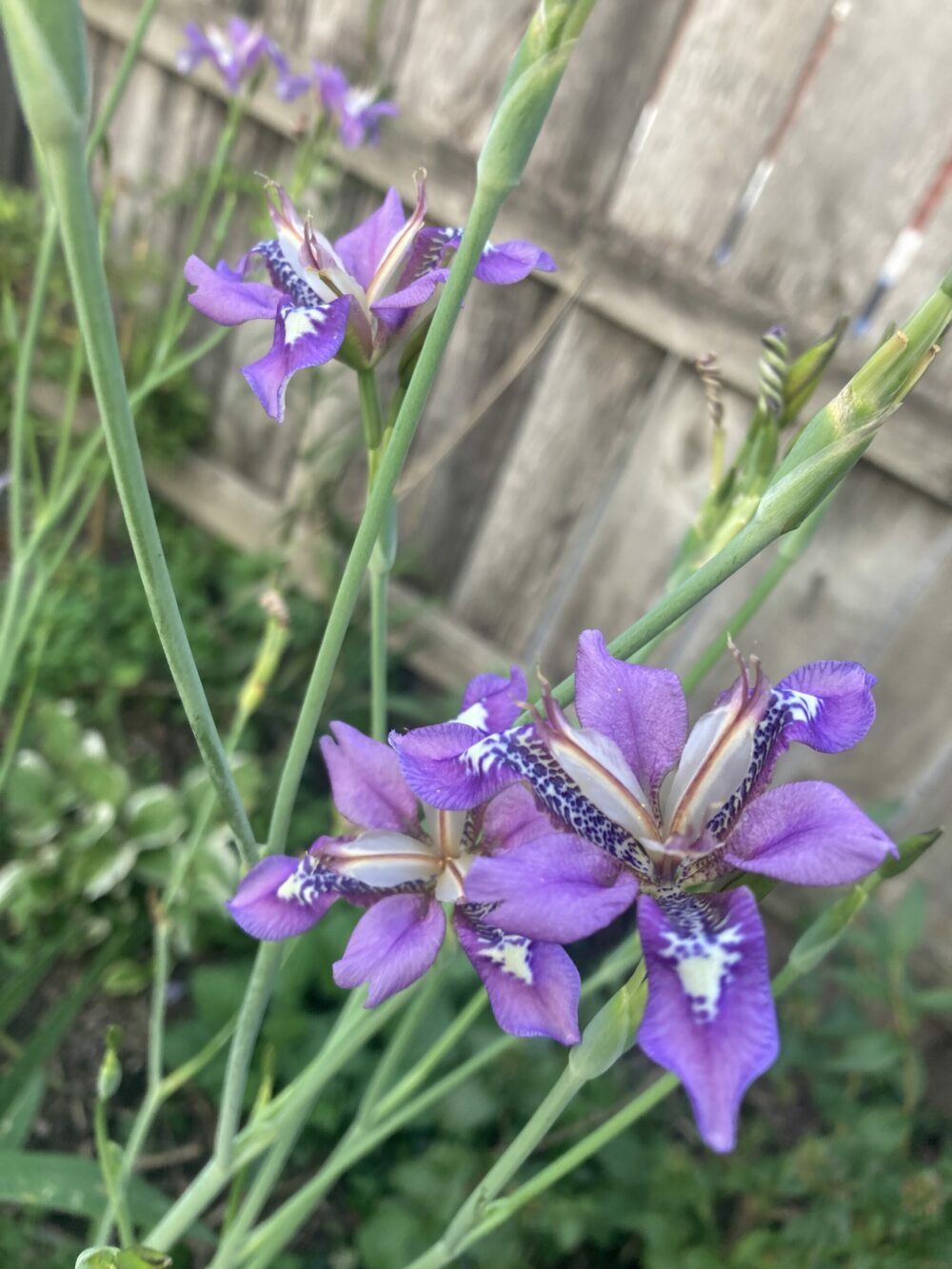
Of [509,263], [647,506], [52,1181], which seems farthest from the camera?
[647,506]

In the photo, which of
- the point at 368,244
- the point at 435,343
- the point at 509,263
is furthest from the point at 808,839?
the point at 368,244

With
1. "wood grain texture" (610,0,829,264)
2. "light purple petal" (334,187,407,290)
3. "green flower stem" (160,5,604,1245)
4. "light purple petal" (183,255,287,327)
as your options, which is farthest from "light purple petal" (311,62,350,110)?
"green flower stem" (160,5,604,1245)

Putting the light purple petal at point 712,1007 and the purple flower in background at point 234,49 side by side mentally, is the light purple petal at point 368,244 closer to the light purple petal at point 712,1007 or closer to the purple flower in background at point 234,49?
the light purple petal at point 712,1007

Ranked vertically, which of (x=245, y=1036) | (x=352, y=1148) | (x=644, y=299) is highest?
(x=644, y=299)

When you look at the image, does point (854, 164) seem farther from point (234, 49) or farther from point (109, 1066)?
point (109, 1066)

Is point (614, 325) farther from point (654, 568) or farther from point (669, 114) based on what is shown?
point (654, 568)

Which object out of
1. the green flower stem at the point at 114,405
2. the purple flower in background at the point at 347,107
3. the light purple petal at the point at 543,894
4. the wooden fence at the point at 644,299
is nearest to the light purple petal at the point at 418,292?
the green flower stem at the point at 114,405

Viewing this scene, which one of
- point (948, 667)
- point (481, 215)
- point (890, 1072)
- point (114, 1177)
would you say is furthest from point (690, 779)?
point (948, 667)
